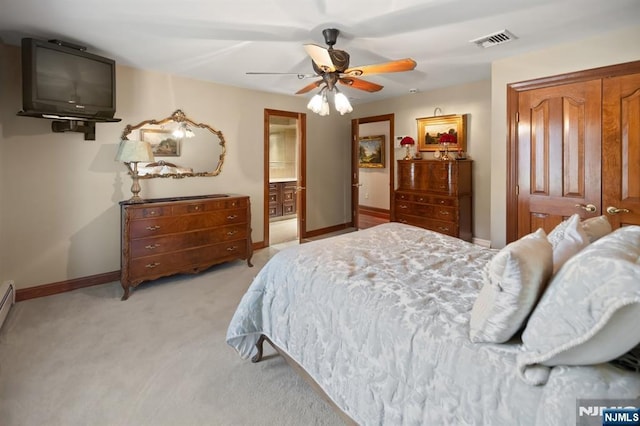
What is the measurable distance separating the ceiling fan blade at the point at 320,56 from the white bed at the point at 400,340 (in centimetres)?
144

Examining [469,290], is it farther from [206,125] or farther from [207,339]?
[206,125]

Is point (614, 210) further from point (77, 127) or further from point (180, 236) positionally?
point (77, 127)

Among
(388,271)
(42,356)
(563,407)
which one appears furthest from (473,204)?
(42,356)

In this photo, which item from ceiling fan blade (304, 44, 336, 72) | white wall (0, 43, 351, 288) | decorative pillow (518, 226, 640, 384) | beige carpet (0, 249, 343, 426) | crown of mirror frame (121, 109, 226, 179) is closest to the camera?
decorative pillow (518, 226, 640, 384)

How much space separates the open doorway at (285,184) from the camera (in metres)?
5.87

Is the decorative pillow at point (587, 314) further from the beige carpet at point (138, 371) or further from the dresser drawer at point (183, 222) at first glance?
the dresser drawer at point (183, 222)

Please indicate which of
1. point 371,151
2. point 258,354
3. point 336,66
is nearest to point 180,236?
point 258,354

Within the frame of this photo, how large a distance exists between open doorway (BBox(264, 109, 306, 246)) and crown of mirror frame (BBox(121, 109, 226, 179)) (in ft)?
5.33

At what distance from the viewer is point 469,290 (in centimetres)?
159

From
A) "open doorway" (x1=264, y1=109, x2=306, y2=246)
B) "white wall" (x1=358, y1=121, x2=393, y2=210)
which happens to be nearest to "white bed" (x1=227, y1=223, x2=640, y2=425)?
"open doorway" (x1=264, y1=109, x2=306, y2=246)

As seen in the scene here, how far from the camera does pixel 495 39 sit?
10.1 ft

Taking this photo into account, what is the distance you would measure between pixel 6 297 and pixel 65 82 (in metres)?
2.01

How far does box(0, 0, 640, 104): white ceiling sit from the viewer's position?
2445 mm

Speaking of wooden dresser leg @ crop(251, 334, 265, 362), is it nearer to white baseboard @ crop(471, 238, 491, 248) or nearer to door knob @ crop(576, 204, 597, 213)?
door knob @ crop(576, 204, 597, 213)
